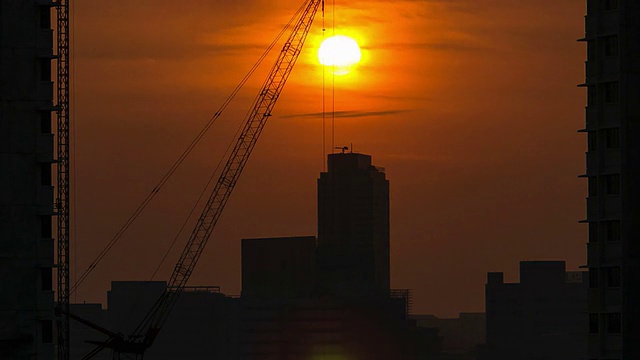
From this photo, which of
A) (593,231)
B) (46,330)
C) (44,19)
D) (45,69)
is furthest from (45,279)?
(593,231)

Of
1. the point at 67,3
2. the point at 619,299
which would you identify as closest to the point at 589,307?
the point at 619,299

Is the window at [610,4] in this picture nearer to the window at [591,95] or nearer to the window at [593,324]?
the window at [591,95]

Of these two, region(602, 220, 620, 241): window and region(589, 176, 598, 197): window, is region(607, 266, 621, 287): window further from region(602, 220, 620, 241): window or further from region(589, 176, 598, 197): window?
region(589, 176, 598, 197): window

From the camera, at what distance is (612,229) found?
154 metres

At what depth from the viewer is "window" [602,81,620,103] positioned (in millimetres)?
153250

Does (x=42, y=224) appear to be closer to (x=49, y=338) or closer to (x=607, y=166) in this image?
(x=49, y=338)

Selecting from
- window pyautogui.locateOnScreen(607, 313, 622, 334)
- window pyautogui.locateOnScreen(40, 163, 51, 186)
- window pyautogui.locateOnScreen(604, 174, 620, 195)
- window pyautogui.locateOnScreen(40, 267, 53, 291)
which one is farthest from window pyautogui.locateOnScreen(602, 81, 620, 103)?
window pyautogui.locateOnScreen(40, 267, 53, 291)

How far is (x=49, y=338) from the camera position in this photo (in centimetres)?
15412

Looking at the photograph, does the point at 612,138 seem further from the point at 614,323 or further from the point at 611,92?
the point at 614,323

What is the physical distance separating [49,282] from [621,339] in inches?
1895

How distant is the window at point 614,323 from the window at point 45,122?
49.3 m

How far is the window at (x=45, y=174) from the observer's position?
510ft

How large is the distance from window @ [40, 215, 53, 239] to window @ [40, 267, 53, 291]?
111 inches

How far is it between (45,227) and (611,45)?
50.0 meters
